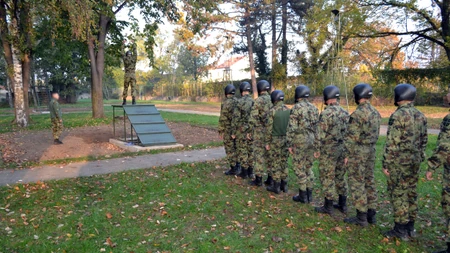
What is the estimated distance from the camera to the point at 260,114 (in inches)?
275

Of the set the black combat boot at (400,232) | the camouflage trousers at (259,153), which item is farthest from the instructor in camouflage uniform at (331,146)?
the camouflage trousers at (259,153)

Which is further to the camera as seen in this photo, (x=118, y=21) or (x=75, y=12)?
(x=118, y=21)

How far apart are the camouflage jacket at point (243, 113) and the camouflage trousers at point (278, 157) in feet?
3.56

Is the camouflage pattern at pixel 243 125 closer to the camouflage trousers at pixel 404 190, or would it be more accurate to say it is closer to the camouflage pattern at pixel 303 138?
the camouflage pattern at pixel 303 138

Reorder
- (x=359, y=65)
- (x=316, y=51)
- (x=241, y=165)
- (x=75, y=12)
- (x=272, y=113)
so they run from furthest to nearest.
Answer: (x=359, y=65)
(x=316, y=51)
(x=75, y=12)
(x=241, y=165)
(x=272, y=113)

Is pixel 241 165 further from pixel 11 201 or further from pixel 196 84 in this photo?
pixel 196 84

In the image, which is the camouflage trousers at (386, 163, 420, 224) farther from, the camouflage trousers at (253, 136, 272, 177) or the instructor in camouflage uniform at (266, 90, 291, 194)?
the camouflage trousers at (253, 136, 272, 177)

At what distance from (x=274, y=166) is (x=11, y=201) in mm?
4900

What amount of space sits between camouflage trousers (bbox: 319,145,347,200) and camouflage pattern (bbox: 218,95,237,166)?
104 inches

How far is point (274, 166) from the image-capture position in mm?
6758

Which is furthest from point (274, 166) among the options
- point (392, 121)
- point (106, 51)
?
point (106, 51)

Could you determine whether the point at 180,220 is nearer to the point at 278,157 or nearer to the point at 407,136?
the point at 278,157

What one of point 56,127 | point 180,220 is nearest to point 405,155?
point 180,220

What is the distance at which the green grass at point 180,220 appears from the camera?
4613 millimetres
